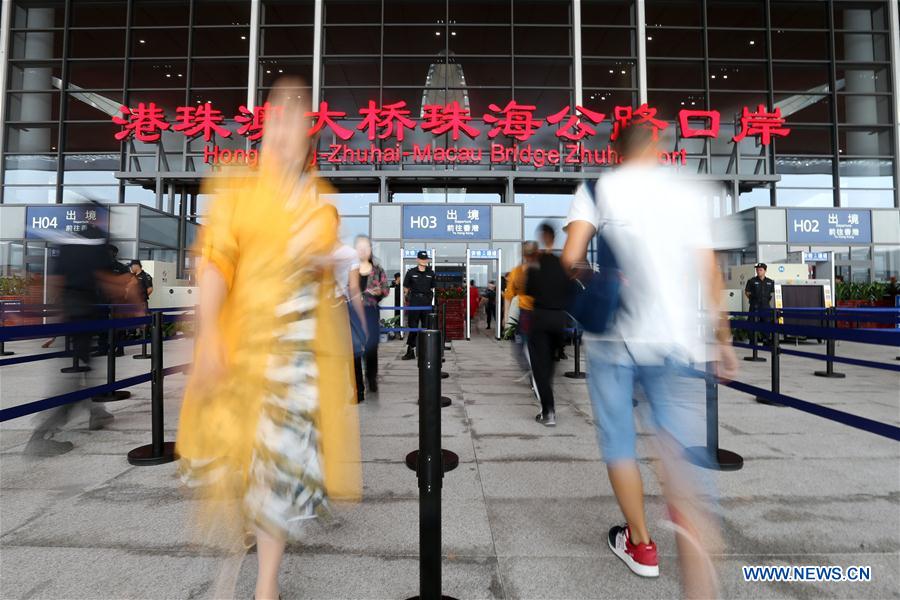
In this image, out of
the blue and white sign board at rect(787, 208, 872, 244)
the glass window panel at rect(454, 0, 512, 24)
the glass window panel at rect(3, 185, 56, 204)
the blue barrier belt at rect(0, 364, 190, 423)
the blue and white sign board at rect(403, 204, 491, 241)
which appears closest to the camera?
the blue barrier belt at rect(0, 364, 190, 423)

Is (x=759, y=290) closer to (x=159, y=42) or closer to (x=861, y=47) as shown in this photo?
(x=861, y=47)

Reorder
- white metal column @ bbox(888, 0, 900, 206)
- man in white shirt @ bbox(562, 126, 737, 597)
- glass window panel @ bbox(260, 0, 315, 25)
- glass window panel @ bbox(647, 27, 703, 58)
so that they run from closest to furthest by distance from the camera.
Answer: man in white shirt @ bbox(562, 126, 737, 597) < white metal column @ bbox(888, 0, 900, 206) < glass window panel @ bbox(260, 0, 315, 25) < glass window panel @ bbox(647, 27, 703, 58)

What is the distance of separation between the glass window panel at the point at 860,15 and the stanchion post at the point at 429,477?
25076mm

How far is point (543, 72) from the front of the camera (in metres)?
18.1

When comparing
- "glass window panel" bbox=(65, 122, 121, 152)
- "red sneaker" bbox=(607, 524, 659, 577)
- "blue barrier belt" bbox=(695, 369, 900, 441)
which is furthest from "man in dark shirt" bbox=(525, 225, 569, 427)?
"glass window panel" bbox=(65, 122, 121, 152)

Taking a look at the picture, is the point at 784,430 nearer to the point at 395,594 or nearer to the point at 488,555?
the point at 488,555

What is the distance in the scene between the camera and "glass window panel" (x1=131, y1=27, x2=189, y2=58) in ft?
59.8

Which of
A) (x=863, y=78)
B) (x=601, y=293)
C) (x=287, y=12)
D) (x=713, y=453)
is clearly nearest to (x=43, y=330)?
(x=601, y=293)

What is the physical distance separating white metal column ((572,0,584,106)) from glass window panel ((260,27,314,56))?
398 inches

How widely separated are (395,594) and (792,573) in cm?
178

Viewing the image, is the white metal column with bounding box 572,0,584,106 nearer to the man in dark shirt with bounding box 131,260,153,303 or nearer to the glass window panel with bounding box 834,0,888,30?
the glass window panel with bounding box 834,0,888,30

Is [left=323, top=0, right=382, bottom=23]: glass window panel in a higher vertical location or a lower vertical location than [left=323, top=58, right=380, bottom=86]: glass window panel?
higher

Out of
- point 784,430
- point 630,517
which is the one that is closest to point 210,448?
point 630,517

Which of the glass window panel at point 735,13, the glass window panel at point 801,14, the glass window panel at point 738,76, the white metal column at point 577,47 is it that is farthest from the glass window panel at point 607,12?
the glass window panel at point 801,14
